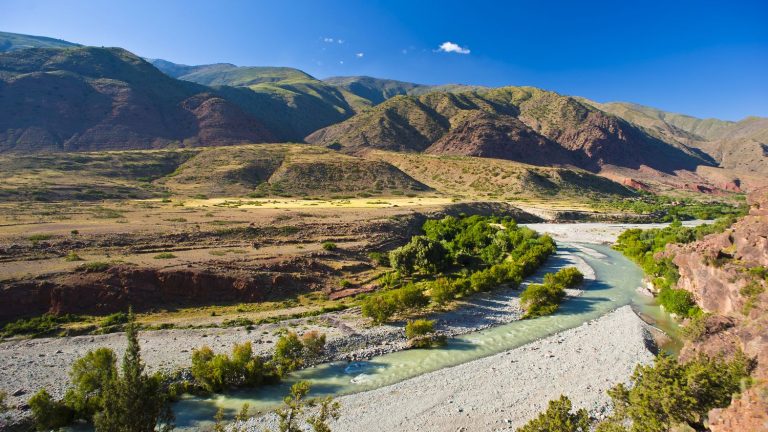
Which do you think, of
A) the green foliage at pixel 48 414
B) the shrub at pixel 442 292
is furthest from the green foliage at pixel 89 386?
the shrub at pixel 442 292

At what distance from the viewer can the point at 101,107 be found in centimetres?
14925

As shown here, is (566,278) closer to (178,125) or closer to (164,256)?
(164,256)

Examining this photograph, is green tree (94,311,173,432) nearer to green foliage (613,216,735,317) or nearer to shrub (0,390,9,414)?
shrub (0,390,9,414)

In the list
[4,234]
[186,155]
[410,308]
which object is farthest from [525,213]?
[186,155]

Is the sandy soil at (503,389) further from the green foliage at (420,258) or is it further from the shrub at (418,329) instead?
the green foliage at (420,258)

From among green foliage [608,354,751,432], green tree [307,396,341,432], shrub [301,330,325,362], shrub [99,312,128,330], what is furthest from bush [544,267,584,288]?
shrub [99,312,128,330]

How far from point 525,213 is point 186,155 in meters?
95.5

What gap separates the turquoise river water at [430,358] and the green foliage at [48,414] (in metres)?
4.61

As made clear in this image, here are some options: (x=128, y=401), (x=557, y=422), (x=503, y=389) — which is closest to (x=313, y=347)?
(x=503, y=389)

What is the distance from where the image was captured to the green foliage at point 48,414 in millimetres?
17828

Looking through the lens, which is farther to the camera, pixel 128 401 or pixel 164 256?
pixel 164 256

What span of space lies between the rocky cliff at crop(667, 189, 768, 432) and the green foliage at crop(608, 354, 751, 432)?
901 millimetres

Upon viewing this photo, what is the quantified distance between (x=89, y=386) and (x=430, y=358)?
18650mm

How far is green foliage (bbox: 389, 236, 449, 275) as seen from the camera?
4353 centimetres
